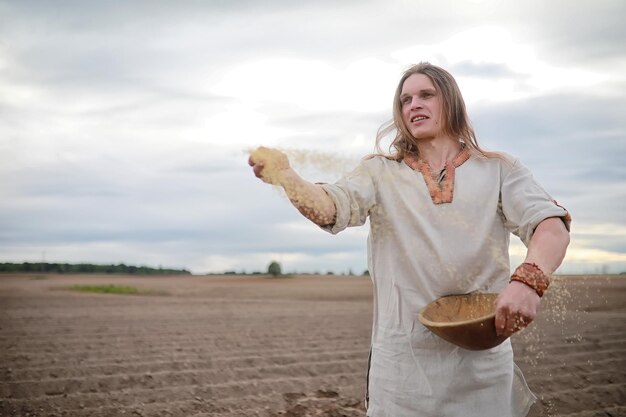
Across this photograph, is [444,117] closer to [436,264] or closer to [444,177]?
[444,177]

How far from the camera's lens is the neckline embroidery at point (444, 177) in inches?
76.6

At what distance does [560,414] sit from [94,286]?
25874 millimetres

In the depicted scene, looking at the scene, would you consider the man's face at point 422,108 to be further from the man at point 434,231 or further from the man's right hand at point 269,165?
the man's right hand at point 269,165

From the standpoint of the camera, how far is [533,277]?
1.69 meters

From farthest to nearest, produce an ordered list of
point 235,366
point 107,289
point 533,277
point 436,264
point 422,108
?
point 107,289
point 235,366
point 422,108
point 436,264
point 533,277

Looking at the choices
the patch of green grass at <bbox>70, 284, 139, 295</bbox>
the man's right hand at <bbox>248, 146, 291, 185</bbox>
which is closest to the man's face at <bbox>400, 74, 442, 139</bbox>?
the man's right hand at <bbox>248, 146, 291, 185</bbox>

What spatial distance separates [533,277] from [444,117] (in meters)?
0.65

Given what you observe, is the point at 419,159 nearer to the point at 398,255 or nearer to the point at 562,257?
the point at 398,255

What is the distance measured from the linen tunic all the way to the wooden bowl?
1.5 inches

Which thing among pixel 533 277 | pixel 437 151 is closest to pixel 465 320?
pixel 533 277

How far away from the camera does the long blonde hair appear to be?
6.70 ft

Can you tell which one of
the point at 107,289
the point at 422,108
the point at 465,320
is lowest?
the point at 107,289

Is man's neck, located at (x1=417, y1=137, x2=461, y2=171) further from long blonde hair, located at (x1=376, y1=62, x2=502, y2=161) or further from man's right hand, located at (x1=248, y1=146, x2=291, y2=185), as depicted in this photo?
man's right hand, located at (x1=248, y1=146, x2=291, y2=185)

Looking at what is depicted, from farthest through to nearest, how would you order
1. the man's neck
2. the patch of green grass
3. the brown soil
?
the patch of green grass → the brown soil → the man's neck
